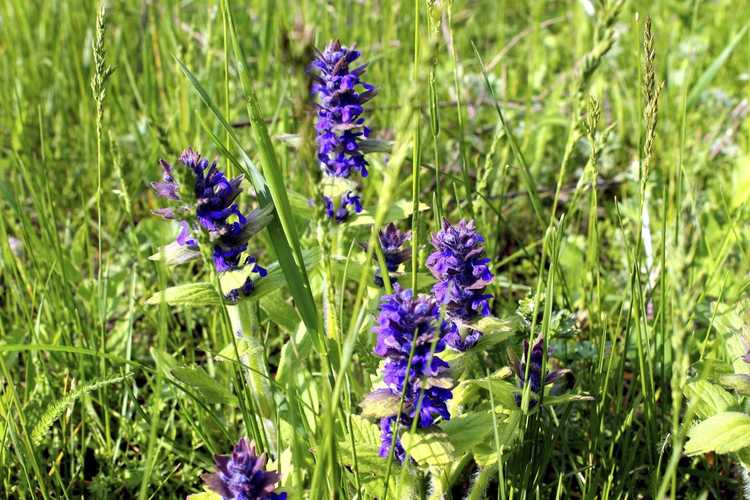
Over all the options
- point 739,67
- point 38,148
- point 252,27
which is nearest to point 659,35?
point 739,67

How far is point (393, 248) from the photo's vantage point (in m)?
2.10

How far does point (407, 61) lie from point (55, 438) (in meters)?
2.63

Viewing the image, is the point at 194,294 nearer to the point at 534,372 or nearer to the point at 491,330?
the point at 491,330

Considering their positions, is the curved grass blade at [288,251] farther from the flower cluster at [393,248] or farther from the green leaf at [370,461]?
the flower cluster at [393,248]

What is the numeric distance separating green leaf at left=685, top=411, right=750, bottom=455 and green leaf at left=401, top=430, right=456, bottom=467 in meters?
0.46

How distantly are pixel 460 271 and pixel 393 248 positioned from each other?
1.29 ft

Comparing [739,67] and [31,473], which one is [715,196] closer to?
[739,67]

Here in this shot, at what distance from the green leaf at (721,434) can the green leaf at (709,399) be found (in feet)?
0.39

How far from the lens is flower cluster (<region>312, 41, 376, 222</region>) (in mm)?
1998

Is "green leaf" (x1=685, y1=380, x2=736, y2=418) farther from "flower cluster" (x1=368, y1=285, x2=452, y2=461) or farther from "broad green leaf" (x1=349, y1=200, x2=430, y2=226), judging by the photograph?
"broad green leaf" (x1=349, y1=200, x2=430, y2=226)

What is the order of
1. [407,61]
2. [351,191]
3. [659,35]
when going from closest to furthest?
[351,191] < [407,61] < [659,35]

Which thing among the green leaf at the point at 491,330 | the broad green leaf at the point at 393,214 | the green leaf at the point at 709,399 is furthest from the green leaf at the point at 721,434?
the broad green leaf at the point at 393,214

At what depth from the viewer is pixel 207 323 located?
269 centimetres

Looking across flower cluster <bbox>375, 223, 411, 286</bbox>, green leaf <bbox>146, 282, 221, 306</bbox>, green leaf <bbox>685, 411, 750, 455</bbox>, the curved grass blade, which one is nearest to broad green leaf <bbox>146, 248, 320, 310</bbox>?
green leaf <bbox>146, 282, 221, 306</bbox>
